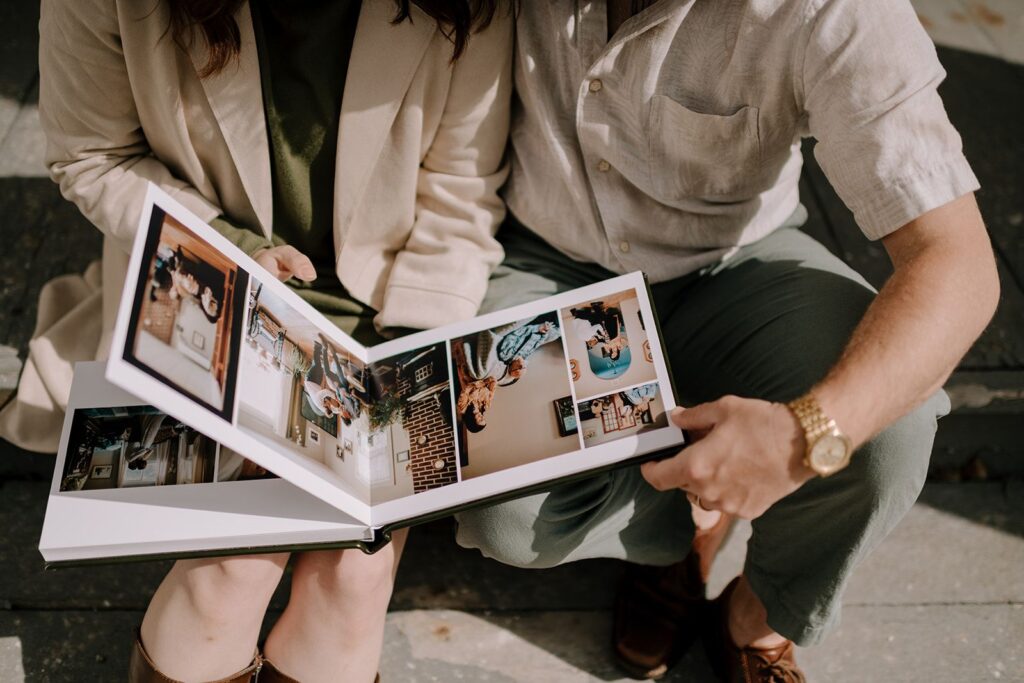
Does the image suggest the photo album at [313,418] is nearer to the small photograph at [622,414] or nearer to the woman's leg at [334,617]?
the small photograph at [622,414]

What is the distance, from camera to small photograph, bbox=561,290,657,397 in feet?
4.78

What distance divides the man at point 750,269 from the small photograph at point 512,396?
179 millimetres

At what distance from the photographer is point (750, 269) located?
1.73 meters

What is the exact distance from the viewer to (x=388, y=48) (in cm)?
153

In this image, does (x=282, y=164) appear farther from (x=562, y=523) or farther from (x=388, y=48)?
(x=562, y=523)

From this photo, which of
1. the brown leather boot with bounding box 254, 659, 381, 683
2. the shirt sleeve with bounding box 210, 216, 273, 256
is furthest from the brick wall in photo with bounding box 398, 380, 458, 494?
the brown leather boot with bounding box 254, 659, 381, 683

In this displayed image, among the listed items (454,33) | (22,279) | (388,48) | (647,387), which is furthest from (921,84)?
(22,279)

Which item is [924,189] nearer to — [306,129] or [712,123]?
[712,123]

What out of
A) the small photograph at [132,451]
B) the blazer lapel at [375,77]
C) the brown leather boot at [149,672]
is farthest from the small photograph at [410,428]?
the brown leather boot at [149,672]

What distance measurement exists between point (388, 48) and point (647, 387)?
742 mm

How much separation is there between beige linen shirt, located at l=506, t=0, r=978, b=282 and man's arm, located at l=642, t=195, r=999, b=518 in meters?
0.09

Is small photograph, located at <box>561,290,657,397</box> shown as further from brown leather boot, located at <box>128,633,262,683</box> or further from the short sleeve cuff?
brown leather boot, located at <box>128,633,262,683</box>

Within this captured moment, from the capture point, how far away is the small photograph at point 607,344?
146 cm

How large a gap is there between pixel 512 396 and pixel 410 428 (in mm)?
184
